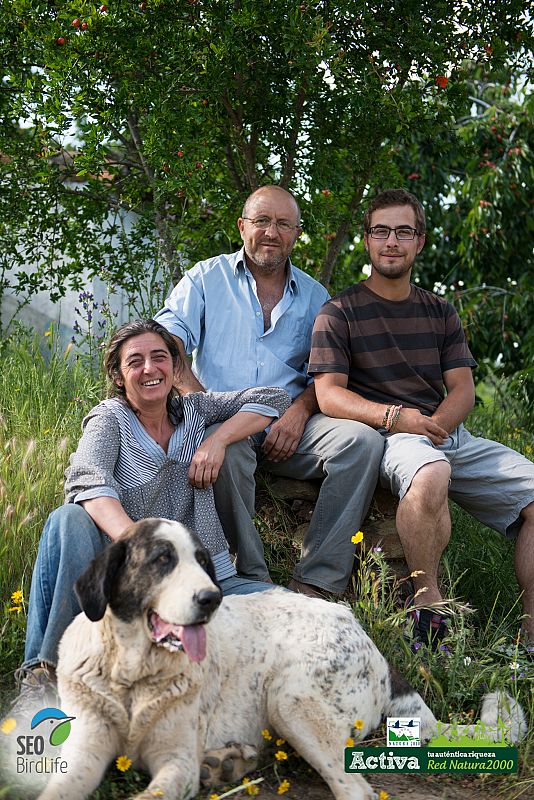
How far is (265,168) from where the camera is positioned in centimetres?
625

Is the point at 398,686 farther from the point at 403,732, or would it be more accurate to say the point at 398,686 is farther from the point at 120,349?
the point at 120,349

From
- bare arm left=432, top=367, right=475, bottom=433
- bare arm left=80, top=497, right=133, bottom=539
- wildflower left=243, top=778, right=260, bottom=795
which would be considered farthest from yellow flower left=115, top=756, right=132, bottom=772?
bare arm left=432, top=367, right=475, bottom=433

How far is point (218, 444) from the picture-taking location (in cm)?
384

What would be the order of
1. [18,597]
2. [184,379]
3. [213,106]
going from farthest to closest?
[213,106] → [184,379] → [18,597]

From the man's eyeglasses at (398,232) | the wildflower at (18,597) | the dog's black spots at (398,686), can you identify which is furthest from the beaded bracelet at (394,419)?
the wildflower at (18,597)

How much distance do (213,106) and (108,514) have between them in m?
3.19

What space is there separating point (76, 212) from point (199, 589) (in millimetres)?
4476

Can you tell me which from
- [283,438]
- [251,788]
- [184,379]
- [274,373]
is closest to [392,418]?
[283,438]

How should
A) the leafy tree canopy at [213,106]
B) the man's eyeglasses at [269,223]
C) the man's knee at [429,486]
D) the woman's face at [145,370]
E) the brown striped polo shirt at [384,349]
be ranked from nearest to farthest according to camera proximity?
the woman's face at [145,370]
the man's knee at [429,486]
the brown striped polo shirt at [384,349]
the man's eyeglasses at [269,223]
the leafy tree canopy at [213,106]

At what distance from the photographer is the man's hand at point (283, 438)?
14.8 ft

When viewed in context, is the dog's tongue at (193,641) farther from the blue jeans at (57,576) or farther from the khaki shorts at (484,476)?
the khaki shorts at (484,476)

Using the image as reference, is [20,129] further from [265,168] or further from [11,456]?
[11,456]

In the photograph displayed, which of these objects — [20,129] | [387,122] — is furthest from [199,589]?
[20,129]

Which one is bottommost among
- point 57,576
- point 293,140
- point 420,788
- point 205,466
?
point 420,788
